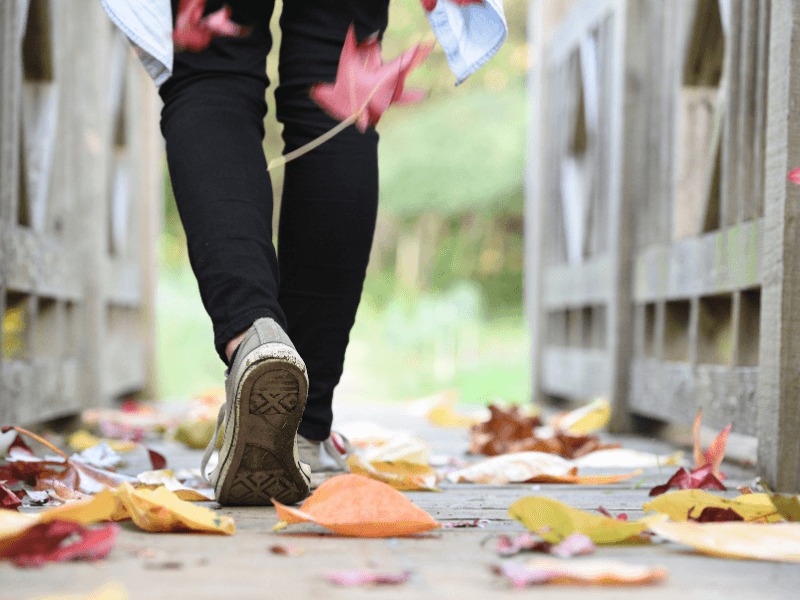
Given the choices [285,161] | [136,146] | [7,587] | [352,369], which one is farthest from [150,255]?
[352,369]

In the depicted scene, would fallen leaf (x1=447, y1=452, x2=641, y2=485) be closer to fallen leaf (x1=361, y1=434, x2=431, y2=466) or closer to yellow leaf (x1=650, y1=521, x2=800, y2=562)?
fallen leaf (x1=361, y1=434, x2=431, y2=466)

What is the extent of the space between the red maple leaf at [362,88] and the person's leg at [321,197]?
18mm

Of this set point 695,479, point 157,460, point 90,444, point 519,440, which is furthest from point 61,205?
point 695,479

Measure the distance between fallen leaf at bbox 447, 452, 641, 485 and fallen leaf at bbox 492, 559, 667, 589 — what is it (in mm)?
587

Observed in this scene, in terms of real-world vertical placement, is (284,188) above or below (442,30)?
below

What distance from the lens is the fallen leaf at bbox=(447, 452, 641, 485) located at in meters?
1.20

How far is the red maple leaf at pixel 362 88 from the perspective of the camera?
0.98 metres

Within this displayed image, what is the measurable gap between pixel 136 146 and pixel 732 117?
2.17 metres

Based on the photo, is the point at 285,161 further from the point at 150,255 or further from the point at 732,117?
the point at 150,255

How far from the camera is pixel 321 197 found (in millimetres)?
1034

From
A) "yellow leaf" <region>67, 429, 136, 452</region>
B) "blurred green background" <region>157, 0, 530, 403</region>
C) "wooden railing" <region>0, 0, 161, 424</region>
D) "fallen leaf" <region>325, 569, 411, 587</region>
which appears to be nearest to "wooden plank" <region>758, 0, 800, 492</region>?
"fallen leaf" <region>325, 569, 411, 587</region>

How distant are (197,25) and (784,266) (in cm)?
84

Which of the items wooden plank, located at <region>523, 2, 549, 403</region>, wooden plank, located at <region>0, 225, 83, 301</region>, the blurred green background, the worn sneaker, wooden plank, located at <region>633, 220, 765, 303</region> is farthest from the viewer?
the blurred green background

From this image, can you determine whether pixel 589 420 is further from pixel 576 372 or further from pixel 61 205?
pixel 61 205
